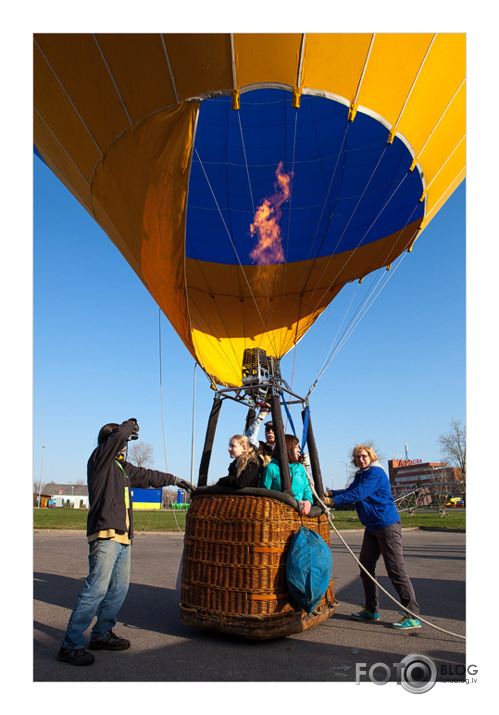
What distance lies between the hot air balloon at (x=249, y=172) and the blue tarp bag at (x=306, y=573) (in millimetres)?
96

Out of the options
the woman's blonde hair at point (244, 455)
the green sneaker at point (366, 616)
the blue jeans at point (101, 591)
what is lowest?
the green sneaker at point (366, 616)

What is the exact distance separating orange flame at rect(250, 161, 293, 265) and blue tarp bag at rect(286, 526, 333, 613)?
164 inches

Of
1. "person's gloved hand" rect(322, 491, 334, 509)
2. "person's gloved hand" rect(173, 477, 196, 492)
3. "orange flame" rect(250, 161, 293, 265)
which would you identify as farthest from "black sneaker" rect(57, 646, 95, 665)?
"orange flame" rect(250, 161, 293, 265)

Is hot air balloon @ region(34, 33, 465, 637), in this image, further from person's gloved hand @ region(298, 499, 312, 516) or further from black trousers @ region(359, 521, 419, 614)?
black trousers @ region(359, 521, 419, 614)

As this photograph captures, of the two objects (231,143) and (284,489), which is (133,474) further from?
(231,143)

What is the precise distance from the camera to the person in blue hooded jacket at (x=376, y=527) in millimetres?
3875

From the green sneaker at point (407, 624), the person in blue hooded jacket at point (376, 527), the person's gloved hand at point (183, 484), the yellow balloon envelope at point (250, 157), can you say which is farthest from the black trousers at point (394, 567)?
the yellow balloon envelope at point (250, 157)

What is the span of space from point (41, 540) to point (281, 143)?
971 cm

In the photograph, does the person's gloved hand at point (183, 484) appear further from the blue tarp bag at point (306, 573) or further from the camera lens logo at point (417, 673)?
the camera lens logo at point (417, 673)

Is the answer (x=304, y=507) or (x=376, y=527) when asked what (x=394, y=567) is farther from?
(x=304, y=507)

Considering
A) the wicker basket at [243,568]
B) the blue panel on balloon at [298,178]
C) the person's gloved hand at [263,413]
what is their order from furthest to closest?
the person's gloved hand at [263,413] < the blue panel on balloon at [298,178] < the wicker basket at [243,568]

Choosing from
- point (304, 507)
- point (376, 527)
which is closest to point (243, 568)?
point (304, 507)

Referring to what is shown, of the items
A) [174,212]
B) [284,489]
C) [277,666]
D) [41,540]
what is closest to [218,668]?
[277,666]

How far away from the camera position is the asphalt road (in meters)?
2.69
